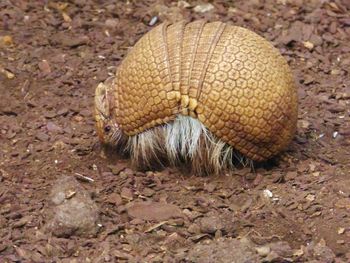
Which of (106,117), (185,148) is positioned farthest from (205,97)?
(106,117)

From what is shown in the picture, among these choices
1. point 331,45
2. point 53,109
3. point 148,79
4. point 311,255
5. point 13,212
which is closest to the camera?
point 311,255

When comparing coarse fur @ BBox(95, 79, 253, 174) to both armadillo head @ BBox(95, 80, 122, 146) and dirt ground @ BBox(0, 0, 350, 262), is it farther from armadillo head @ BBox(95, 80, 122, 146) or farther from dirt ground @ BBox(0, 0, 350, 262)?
dirt ground @ BBox(0, 0, 350, 262)

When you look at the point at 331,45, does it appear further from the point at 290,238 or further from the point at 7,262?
the point at 7,262

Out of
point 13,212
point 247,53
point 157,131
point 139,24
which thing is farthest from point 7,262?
point 139,24

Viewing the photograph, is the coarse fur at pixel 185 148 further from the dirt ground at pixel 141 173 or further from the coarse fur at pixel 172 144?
the dirt ground at pixel 141 173

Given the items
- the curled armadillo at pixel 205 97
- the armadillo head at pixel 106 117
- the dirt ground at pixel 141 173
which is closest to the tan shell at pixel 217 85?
the curled armadillo at pixel 205 97

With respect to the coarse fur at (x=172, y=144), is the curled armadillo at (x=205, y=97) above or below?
above

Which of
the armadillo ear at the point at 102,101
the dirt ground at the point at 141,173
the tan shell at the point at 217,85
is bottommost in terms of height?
the dirt ground at the point at 141,173
